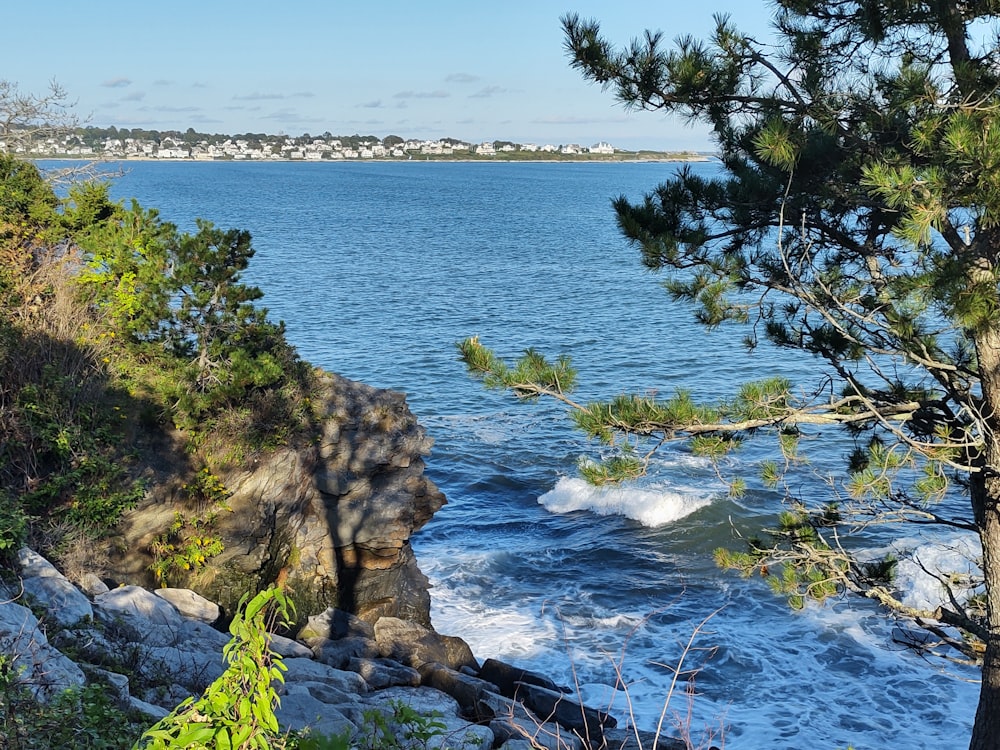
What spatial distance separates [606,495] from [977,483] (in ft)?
45.0

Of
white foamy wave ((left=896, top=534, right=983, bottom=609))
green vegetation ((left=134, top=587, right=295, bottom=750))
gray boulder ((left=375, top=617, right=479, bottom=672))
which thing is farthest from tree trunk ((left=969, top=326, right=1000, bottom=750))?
white foamy wave ((left=896, top=534, right=983, bottom=609))

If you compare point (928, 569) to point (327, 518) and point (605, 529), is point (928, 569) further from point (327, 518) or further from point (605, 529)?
point (327, 518)

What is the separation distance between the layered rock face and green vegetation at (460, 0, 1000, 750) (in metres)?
6.87

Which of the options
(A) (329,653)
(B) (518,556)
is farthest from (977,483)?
(B) (518,556)

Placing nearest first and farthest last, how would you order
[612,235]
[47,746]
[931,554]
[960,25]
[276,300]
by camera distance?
[47,746]
[960,25]
[931,554]
[276,300]
[612,235]

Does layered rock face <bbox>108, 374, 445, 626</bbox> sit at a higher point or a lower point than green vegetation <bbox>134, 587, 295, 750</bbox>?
lower

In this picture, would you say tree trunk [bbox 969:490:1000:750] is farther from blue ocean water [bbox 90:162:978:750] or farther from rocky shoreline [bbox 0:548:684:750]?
rocky shoreline [bbox 0:548:684:750]

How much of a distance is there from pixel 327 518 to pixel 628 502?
346 inches

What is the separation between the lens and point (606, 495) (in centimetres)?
2119

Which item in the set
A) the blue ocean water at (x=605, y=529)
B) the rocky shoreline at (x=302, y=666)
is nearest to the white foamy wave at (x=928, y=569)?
the blue ocean water at (x=605, y=529)

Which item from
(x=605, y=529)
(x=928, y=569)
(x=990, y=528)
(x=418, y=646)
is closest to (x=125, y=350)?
(x=418, y=646)

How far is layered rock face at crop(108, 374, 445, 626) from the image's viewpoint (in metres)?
12.7

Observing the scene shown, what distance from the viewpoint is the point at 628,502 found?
69.2 feet

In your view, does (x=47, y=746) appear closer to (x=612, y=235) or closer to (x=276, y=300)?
(x=276, y=300)
